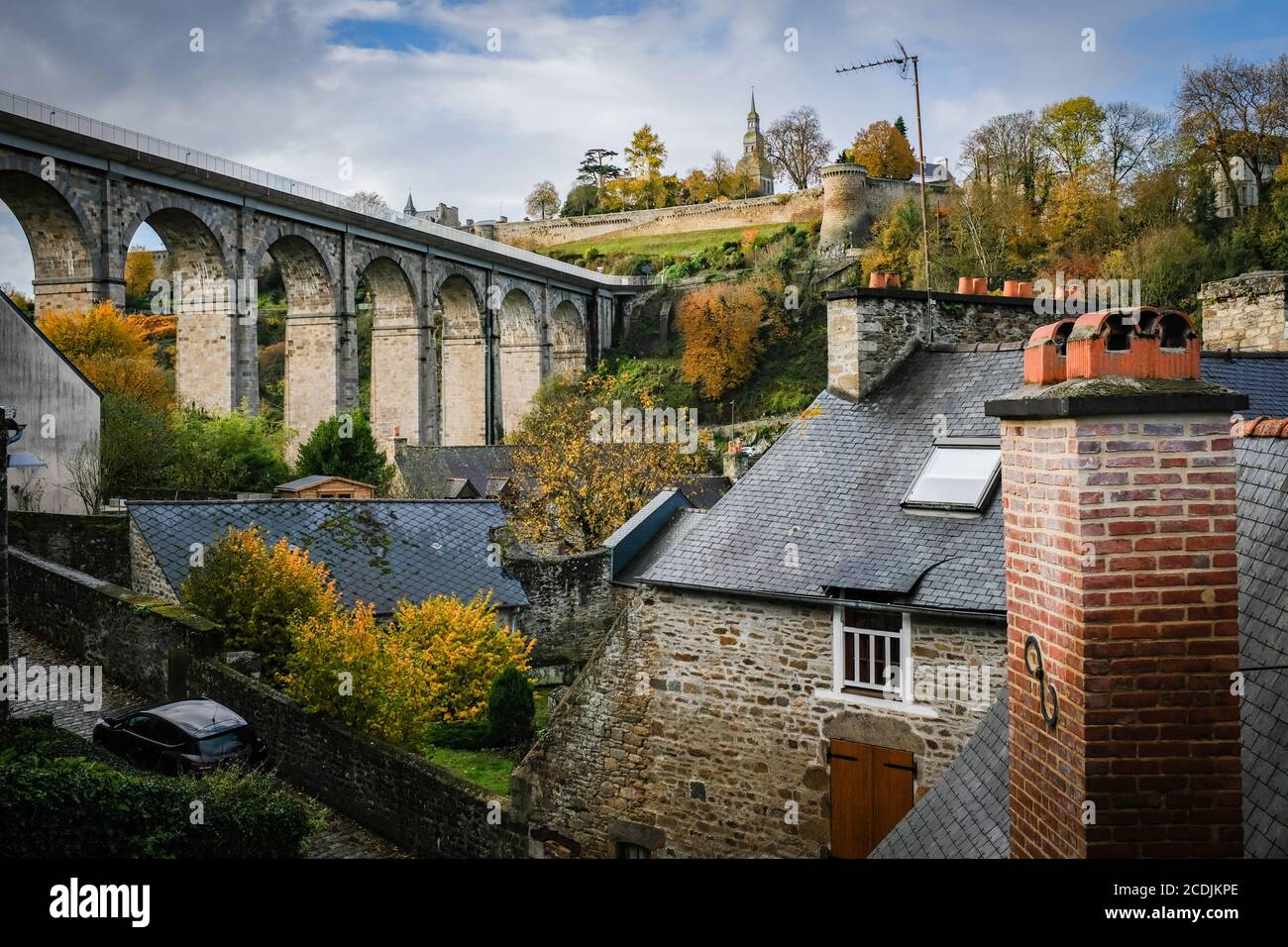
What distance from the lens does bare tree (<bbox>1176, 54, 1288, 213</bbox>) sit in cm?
4259

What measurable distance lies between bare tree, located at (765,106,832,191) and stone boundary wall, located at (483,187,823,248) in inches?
416

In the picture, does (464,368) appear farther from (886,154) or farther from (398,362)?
(886,154)

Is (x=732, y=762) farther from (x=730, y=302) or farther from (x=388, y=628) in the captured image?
(x=730, y=302)

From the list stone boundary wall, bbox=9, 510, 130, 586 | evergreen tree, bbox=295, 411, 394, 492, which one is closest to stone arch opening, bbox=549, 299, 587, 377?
evergreen tree, bbox=295, 411, 394, 492

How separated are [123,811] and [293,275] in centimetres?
3848

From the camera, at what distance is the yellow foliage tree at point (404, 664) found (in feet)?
39.8

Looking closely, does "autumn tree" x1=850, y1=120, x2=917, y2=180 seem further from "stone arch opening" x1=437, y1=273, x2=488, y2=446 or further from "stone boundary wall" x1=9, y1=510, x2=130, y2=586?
"stone boundary wall" x1=9, y1=510, x2=130, y2=586

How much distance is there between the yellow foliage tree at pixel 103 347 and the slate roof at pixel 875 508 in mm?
26220

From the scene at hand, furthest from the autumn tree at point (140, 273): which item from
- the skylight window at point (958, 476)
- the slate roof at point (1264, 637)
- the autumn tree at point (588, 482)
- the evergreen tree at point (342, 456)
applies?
the slate roof at point (1264, 637)

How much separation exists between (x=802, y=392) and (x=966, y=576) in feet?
160

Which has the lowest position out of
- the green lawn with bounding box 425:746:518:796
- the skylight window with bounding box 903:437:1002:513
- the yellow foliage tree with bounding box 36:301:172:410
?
the green lawn with bounding box 425:746:518:796

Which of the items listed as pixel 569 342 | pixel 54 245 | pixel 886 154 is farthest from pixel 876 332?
pixel 886 154

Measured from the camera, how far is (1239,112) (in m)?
43.7
